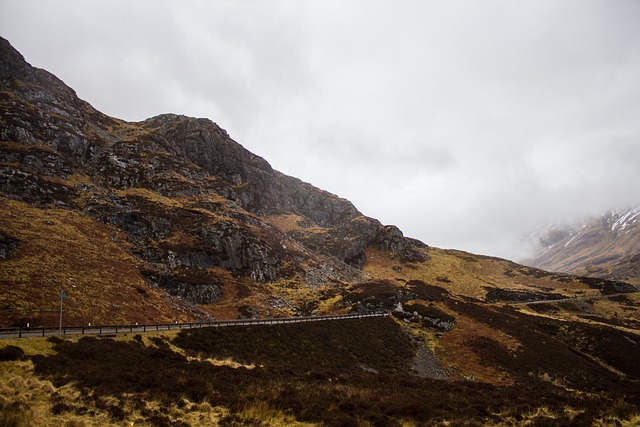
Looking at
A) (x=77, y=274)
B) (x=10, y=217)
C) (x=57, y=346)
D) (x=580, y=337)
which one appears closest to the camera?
(x=57, y=346)

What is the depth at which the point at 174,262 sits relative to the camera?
66.7 m

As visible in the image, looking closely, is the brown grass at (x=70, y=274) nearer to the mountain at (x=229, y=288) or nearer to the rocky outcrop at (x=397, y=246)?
the mountain at (x=229, y=288)

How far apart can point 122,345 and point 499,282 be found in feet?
421

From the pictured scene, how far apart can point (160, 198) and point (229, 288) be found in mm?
36809

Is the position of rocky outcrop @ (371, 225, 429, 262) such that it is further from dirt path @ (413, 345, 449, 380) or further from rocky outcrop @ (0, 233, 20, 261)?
rocky outcrop @ (0, 233, 20, 261)

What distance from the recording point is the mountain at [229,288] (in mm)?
24375

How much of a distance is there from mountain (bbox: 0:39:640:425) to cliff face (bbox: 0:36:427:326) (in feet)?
1.52

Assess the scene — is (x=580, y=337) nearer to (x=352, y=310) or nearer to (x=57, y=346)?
(x=352, y=310)

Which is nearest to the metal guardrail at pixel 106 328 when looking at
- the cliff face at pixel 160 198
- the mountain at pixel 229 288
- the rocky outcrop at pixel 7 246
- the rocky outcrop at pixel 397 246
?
the mountain at pixel 229 288

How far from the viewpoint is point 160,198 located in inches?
3487

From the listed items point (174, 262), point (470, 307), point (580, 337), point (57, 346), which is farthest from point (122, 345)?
point (580, 337)

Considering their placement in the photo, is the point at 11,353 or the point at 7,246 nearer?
the point at 11,353

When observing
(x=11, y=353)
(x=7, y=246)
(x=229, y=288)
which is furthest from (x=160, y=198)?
(x=11, y=353)

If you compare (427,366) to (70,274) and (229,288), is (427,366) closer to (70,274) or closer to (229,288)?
(229,288)
